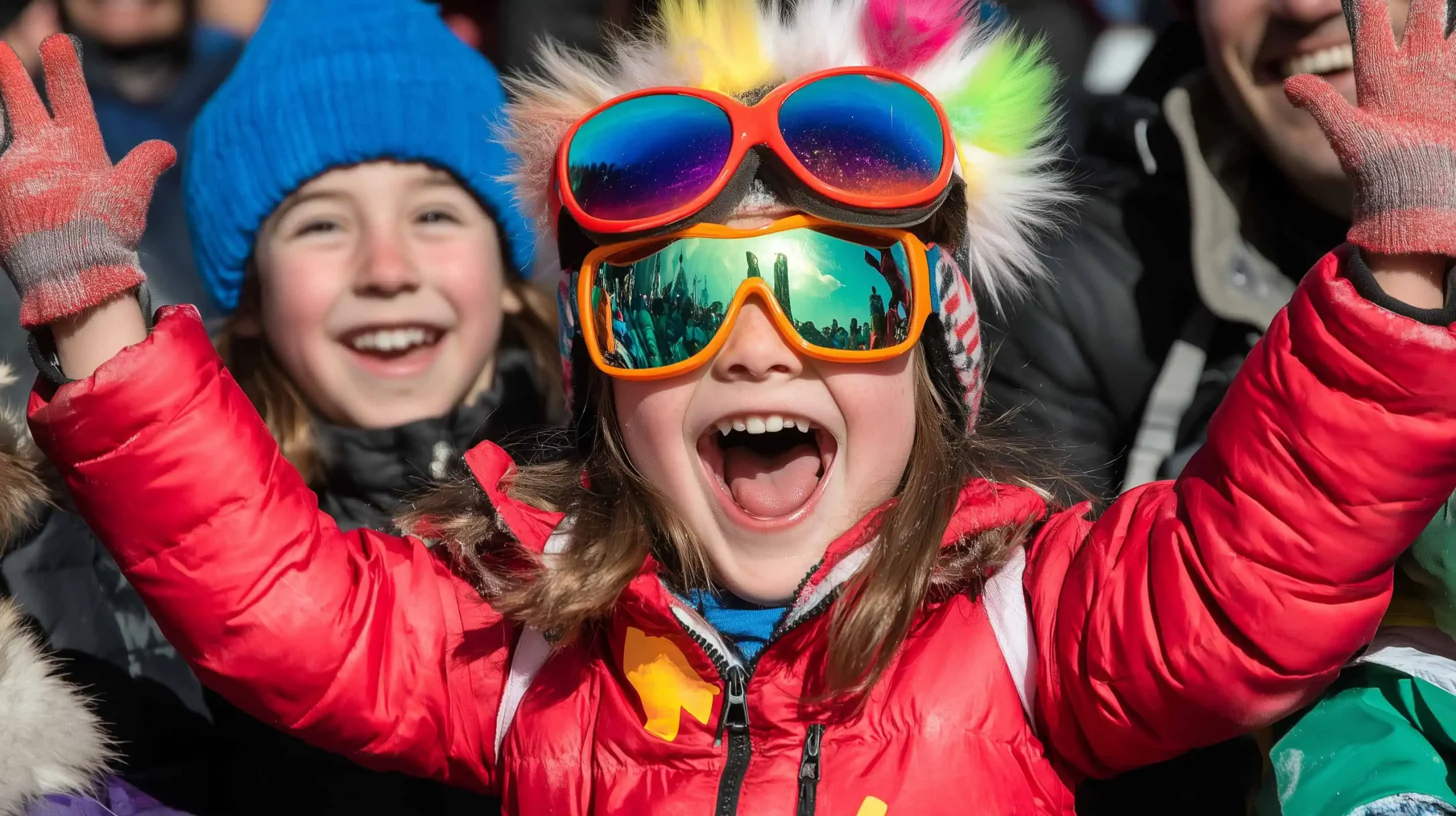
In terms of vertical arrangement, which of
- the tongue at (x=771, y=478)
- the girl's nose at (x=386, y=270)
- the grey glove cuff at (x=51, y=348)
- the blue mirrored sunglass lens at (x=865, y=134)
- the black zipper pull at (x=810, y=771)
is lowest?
the black zipper pull at (x=810, y=771)

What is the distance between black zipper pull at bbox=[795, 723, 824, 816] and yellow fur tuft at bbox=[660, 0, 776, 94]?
944 millimetres

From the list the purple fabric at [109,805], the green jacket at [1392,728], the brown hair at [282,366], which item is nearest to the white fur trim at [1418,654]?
the green jacket at [1392,728]

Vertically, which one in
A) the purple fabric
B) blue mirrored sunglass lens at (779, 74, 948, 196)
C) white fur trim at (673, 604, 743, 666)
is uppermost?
blue mirrored sunglass lens at (779, 74, 948, 196)

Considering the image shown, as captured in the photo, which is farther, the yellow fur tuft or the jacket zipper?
the yellow fur tuft

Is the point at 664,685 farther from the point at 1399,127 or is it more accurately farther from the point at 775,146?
the point at 1399,127

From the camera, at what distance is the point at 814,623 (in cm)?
204

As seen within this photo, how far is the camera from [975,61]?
2.27m

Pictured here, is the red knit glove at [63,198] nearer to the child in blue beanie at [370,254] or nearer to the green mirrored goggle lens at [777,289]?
the green mirrored goggle lens at [777,289]

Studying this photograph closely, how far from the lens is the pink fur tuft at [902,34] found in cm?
222

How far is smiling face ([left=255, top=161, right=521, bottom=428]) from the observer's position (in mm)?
2854

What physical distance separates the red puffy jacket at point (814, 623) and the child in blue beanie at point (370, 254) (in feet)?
2.34

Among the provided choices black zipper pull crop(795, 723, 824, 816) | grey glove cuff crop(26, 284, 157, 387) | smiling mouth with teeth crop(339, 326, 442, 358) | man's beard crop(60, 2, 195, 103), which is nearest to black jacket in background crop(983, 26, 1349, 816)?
black zipper pull crop(795, 723, 824, 816)

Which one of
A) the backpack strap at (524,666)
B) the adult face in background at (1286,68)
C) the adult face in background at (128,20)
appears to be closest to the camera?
the backpack strap at (524,666)

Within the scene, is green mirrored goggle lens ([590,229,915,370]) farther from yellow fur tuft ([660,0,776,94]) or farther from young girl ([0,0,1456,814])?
yellow fur tuft ([660,0,776,94])
